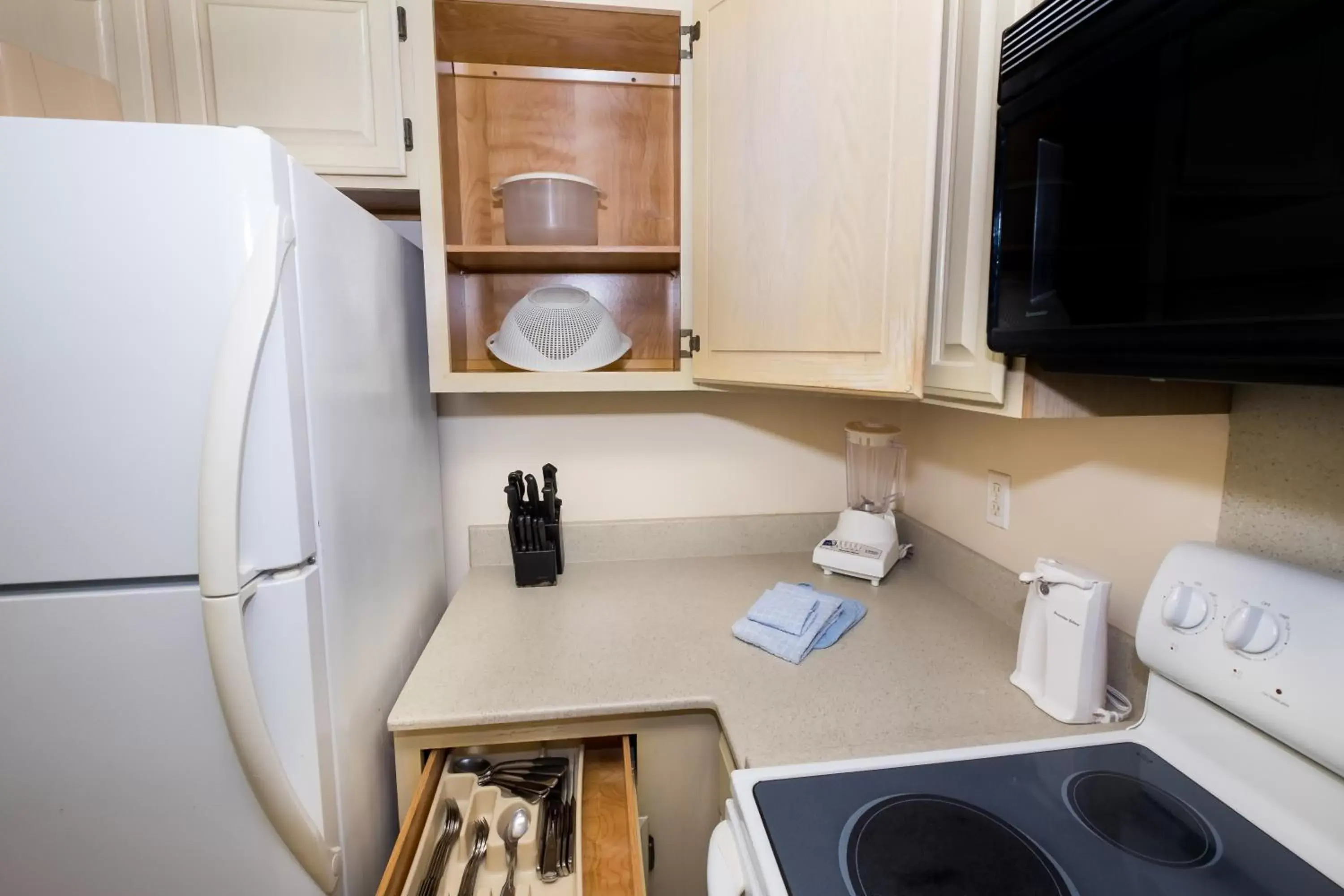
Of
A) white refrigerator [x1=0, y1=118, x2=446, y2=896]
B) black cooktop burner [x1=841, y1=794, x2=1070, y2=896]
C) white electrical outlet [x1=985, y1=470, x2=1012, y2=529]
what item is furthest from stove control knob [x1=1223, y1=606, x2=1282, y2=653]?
white refrigerator [x1=0, y1=118, x2=446, y2=896]

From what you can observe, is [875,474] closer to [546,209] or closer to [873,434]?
[873,434]

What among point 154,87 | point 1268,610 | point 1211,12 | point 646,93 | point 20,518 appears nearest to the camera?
point 1211,12

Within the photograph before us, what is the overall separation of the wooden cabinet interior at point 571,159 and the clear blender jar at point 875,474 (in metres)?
0.55

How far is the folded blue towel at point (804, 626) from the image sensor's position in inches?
42.2

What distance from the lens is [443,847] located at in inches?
33.9

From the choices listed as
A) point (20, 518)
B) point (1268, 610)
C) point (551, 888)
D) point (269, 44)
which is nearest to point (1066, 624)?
point (1268, 610)

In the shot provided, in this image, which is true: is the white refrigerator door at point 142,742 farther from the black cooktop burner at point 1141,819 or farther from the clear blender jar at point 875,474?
the clear blender jar at point 875,474

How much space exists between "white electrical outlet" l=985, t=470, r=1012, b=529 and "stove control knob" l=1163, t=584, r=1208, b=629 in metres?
0.50

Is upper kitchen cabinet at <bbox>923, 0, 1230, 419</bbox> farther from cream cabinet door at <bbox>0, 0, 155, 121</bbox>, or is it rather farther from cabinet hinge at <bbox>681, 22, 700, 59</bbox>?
cream cabinet door at <bbox>0, 0, 155, 121</bbox>

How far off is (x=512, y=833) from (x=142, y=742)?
50 centimetres

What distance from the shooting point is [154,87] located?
1.06 meters

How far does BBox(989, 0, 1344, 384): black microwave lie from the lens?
429 millimetres

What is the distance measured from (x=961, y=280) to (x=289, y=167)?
0.90 metres

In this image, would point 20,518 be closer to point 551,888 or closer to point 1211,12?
point 551,888
